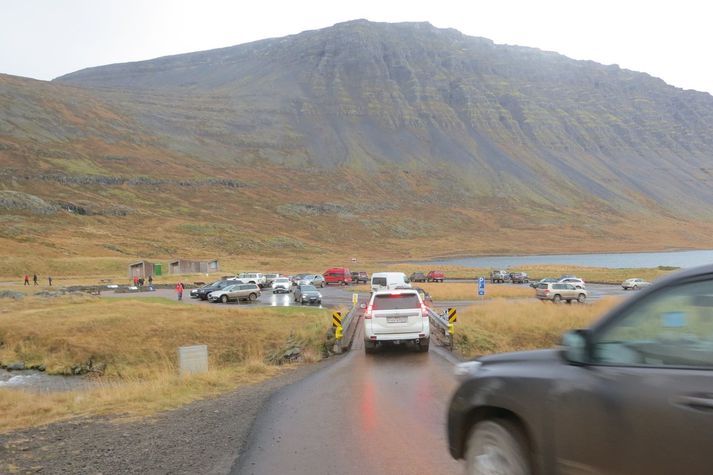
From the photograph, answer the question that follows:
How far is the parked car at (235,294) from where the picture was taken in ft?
126

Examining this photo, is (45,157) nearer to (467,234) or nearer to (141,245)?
(141,245)

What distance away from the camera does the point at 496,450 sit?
406 cm

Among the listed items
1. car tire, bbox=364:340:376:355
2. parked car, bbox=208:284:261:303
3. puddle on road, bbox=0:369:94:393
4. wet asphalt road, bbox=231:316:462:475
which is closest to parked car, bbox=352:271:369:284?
parked car, bbox=208:284:261:303

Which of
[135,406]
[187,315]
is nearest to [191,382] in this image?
[135,406]

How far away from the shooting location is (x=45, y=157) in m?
146

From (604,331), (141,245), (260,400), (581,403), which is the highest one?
(141,245)

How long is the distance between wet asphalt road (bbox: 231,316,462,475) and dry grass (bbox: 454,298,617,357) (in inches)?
141

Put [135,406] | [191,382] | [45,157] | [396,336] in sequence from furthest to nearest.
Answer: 1. [45,157]
2. [396,336]
3. [191,382]
4. [135,406]

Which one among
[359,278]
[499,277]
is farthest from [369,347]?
[499,277]

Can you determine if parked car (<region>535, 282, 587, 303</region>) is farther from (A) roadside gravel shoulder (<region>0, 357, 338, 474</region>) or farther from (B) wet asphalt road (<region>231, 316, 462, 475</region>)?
(A) roadside gravel shoulder (<region>0, 357, 338, 474</region>)

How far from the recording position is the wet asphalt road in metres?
5.98

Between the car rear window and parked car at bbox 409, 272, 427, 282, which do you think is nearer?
the car rear window

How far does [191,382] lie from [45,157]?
15601 cm

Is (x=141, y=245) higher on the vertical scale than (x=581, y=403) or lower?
higher
